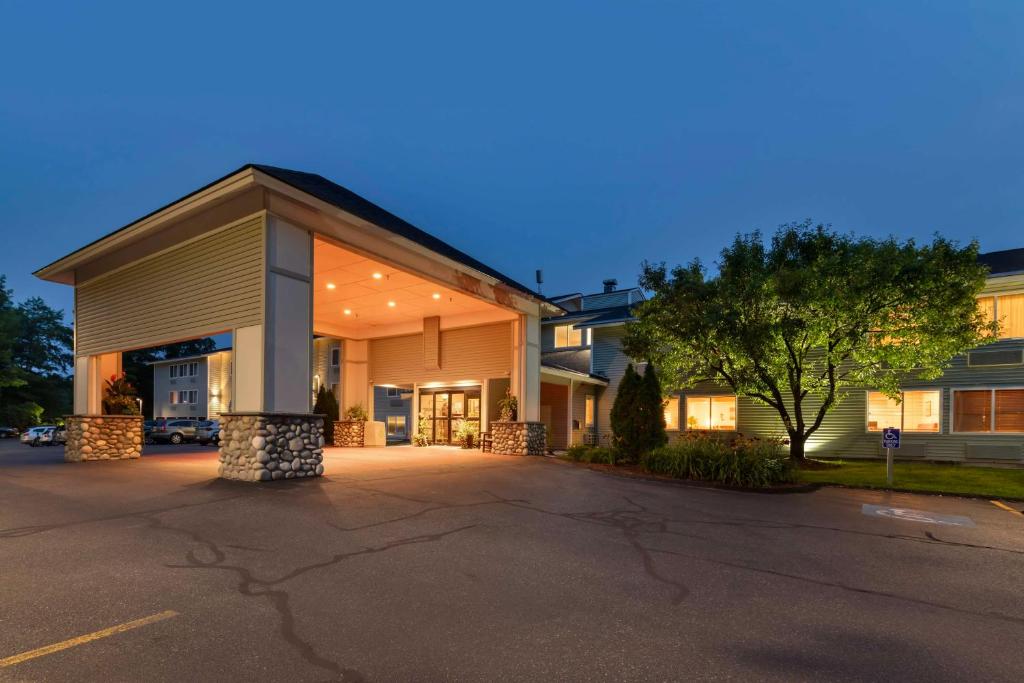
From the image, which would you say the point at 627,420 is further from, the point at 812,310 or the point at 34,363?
the point at 34,363

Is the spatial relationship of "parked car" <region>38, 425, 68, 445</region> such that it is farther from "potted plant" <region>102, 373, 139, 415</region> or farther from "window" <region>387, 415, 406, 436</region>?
"potted plant" <region>102, 373, 139, 415</region>

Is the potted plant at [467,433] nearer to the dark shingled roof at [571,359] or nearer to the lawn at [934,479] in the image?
the dark shingled roof at [571,359]

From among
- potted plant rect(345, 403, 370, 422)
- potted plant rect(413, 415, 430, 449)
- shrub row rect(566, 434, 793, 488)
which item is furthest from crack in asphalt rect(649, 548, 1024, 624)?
potted plant rect(345, 403, 370, 422)

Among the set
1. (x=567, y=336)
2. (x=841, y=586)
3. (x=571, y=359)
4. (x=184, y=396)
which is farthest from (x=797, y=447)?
(x=184, y=396)

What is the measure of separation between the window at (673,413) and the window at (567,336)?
17.7 feet

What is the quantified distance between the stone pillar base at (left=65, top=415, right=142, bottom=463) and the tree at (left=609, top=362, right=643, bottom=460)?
14.3 m

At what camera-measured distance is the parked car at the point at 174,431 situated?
3014 centimetres

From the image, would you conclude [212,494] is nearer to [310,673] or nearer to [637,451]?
[310,673]

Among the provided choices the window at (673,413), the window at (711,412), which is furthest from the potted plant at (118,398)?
the window at (711,412)

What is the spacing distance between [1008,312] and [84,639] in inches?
961

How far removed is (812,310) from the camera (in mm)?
15000

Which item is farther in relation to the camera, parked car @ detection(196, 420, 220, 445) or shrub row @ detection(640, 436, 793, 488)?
parked car @ detection(196, 420, 220, 445)

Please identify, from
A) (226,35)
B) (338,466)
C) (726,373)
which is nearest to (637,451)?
(726,373)

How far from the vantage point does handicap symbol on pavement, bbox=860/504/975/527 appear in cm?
834
